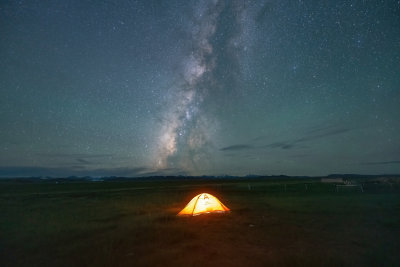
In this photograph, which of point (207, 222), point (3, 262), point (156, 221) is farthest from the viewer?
point (156, 221)

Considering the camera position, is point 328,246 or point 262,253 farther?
point 328,246

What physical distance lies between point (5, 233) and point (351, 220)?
18.6 meters

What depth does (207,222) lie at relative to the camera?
43.6 ft

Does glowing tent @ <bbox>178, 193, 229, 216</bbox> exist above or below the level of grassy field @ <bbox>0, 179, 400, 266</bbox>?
above

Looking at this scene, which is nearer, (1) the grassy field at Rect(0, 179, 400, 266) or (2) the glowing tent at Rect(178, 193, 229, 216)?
(1) the grassy field at Rect(0, 179, 400, 266)

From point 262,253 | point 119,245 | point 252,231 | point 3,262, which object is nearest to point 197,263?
point 262,253

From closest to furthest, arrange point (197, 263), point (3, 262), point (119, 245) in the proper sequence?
point (197, 263) < point (3, 262) < point (119, 245)

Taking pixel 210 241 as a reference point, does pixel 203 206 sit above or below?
above

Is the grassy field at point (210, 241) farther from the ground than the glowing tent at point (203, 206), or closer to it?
closer to it

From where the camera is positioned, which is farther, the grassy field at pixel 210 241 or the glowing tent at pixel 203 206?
the glowing tent at pixel 203 206

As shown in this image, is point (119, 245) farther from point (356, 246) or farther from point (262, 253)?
point (356, 246)

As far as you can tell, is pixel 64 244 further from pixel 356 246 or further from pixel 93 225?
pixel 356 246

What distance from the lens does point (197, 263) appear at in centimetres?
731

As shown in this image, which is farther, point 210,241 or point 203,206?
point 203,206
